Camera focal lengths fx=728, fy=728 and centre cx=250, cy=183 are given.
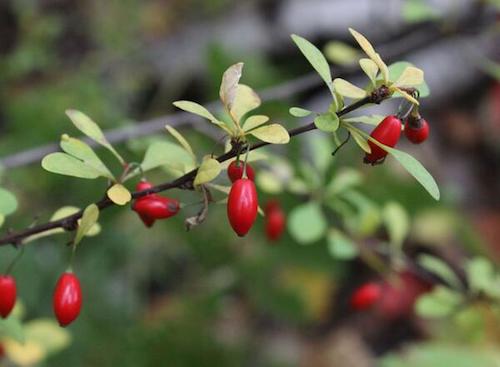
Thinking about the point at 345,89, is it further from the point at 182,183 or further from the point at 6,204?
the point at 6,204

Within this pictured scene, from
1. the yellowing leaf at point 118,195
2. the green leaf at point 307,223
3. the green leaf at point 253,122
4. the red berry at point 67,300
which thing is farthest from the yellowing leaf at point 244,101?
the green leaf at point 307,223

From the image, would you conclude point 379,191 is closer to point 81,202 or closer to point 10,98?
point 81,202

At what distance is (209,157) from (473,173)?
10.4ft

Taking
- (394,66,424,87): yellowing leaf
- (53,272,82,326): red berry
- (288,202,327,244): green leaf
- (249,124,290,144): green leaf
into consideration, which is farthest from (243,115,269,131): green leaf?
(288,202,327,244): green leaf

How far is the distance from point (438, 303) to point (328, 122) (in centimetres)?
51

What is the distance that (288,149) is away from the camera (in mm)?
1809

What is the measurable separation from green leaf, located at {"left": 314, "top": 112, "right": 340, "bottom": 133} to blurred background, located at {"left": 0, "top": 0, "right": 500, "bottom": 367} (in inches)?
18.8

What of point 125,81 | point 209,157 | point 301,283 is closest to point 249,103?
point 209,157

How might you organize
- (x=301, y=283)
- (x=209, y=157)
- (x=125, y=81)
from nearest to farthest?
(x=209, y=157) → (x=301, y=283) → (x=125, y=81)

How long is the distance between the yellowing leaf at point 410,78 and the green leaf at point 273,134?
0.10 m

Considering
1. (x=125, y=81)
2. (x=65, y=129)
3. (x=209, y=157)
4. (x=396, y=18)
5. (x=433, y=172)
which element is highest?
(x=209, y=157)

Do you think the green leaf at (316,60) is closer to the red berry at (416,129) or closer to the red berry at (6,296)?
the red berry at (416,129)

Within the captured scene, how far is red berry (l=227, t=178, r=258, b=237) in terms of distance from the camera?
0.58 meters

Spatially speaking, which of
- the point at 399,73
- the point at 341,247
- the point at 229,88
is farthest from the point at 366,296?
the point at 229,88
